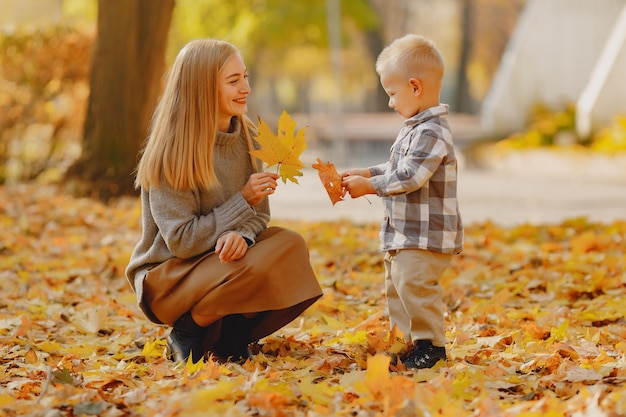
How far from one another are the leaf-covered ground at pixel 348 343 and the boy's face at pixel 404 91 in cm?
94

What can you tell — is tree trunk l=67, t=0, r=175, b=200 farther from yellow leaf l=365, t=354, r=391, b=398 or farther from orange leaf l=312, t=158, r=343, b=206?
yellow leaf l=365, t=354, r=391, b=398

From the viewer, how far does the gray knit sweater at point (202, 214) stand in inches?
147

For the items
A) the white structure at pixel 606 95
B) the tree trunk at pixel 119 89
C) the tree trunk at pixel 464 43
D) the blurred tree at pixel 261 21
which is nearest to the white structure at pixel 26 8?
the blurred tree at pixel 261 21

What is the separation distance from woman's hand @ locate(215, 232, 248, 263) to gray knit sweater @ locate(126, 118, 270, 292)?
0.06m

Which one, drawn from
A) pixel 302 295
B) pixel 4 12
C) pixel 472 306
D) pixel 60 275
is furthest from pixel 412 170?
pixel 4 12

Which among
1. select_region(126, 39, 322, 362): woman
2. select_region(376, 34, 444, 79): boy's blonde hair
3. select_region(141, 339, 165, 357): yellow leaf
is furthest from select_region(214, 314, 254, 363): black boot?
select_region(376, 34, 444, 79): boy's blonde hair

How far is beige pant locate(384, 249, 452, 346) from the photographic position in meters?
3.65

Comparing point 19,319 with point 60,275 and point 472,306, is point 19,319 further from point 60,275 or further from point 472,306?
point 472,306

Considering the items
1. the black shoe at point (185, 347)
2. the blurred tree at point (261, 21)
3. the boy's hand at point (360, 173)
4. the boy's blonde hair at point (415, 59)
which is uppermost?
the blurred tree at point (261, 21)

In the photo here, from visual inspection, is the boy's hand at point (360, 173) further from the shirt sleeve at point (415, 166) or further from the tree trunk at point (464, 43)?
the tree trunk at point (464, 43)

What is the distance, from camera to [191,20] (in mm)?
28625

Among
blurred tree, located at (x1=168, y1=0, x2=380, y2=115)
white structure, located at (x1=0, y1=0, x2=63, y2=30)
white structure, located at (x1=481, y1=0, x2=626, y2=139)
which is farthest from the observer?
white structure, located at (x1=0, y1=0, x2=63, y2=30)

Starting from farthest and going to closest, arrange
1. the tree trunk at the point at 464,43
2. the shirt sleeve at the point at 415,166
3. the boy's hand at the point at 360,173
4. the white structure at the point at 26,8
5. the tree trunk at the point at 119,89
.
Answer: the white structure at the point at 26,8, the tree trunk at the point at 464,43, the tree trunk at the point at 119,89, the boy's hand at the point at 360,173, the shirt sleeve at the point at 415,166

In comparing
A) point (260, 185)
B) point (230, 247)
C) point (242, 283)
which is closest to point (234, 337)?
point (242, 283)
